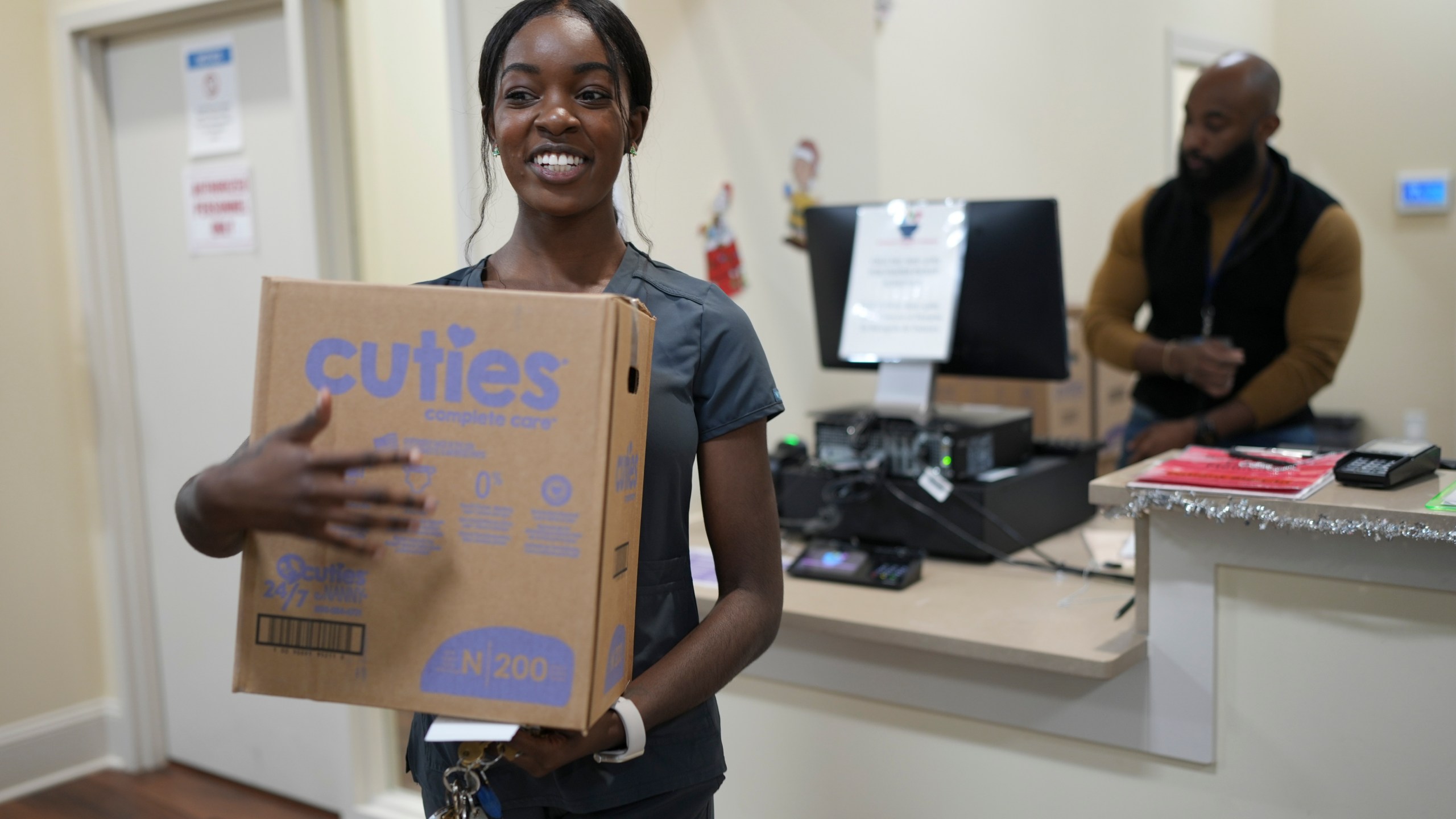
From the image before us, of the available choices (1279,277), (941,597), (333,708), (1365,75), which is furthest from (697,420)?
(1365,75)

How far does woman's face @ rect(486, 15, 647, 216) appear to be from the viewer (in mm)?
994

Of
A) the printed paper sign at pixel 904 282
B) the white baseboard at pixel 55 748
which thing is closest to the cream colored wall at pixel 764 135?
the printed paper sign at pixel 904 282

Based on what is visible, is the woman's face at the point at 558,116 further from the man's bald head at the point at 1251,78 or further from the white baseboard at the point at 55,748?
the white baseboard at the point at 55,748

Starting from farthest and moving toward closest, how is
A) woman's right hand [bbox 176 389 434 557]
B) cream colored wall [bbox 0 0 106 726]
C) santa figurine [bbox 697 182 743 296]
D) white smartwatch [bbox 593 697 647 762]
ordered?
cream colored wall [bbox 0 0 106 726] → santa figurine [bbox 697 182 743 296] → white smartwatch [bbox 593 697 647 762] → woman's right hand [bbox 176 389 434 557]

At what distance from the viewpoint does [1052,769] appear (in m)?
1.60

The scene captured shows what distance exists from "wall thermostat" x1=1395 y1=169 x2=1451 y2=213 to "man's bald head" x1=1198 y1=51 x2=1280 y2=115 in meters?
2.69

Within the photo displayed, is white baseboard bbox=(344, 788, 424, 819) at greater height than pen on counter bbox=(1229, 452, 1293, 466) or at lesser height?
lesser

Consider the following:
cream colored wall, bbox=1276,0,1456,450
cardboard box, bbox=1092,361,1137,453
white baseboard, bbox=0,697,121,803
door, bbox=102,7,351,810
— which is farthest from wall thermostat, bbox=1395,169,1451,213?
white baseboard, bbox=0,697,121,803

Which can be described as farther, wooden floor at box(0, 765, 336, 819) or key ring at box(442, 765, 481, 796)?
wooden floor at box(0, 765, 336, 819)

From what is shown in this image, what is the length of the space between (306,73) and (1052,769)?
6.35 feet

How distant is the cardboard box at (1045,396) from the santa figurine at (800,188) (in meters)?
0.62

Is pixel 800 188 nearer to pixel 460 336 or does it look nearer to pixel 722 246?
pixel 722 246

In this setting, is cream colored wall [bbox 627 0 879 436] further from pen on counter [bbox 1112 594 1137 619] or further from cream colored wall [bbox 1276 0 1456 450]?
cream colored wall [bbox 1276 0 1456 450]

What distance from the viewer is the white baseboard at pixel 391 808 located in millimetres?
2395
